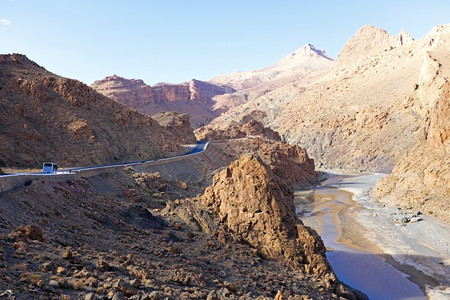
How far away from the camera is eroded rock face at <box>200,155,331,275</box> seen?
16.0 m

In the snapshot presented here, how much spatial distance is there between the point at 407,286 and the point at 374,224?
15063 mm

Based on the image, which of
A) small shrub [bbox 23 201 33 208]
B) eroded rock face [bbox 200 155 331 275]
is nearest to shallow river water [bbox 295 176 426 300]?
eroded rock face [bbox 200 155 331 275]

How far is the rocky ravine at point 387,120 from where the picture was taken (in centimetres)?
4128

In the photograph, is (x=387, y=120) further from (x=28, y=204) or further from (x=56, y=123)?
(x=28, y=204)

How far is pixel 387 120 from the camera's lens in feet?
339

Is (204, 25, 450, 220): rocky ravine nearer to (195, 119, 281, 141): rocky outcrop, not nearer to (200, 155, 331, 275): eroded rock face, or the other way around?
(195, 119, 281, 141): rocky outcrop

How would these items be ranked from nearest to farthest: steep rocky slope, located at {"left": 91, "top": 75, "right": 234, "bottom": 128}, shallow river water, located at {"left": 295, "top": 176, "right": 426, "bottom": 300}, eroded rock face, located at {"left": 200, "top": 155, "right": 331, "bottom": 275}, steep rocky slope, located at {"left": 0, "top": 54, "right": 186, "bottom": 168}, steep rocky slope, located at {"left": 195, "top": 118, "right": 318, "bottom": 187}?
eroded rock face, located at {"left": 200, "top": 155, "right": 331, "bottom": 275}, shallow river water, located at {"left": 295, "top": 176, "right": 426, "bottom": 300}, steep rocky slope, located at {"left": 0, "top": 54, "right": 186, "bottom": 168}, steep rocky slope, located at {"left": 195, "top": 118, "right": 318, "bottom": 187}, steep rocky slope, located at {"left": 91, "top": 75, "right": 234, "bottom": 128}

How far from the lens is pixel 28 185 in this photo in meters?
17.0

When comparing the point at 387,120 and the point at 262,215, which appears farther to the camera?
the point at 387,120

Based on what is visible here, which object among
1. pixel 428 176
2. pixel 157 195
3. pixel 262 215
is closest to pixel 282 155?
pixel 428 176

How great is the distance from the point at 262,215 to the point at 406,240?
18408 millimetres

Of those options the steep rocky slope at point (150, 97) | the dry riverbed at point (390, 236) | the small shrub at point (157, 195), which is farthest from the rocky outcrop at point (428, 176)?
the steep rocky slope at point (150, 97)

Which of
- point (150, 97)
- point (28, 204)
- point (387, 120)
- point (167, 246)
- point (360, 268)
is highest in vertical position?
point (150, 97)

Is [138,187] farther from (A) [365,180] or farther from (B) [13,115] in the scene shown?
(A) [365,180]
